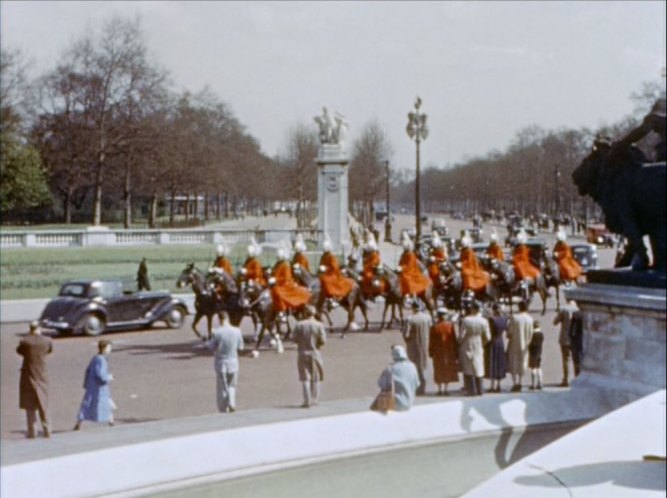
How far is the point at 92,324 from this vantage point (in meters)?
20.1

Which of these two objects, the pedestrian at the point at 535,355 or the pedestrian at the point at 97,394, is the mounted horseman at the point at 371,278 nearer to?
the pedestrian at the point at 535,355

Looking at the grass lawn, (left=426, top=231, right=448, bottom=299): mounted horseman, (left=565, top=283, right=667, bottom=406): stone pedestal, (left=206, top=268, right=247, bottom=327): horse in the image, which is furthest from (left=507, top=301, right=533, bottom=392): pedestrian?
the grass lawn

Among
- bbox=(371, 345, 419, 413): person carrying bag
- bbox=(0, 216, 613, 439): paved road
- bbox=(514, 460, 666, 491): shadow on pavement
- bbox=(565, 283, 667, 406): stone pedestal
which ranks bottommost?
bbox=(0, 216, 613, 439): paved road

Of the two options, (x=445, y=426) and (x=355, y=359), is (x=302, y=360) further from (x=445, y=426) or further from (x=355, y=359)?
(x=445, y=426)

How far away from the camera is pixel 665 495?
5520 millimetres

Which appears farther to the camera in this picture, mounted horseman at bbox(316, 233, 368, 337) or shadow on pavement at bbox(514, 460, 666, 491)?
mounted horseman at bbox(316, 233, 368, 337)

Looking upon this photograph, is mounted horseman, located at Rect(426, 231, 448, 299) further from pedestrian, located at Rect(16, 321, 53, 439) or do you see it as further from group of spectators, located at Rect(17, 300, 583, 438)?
pedestrian, located at Rect(16, 321, 53, 439)

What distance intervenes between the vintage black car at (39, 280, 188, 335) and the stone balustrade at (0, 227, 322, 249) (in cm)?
1566

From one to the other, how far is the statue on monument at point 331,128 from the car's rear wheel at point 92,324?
16.9 metres

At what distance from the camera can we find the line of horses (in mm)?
17906

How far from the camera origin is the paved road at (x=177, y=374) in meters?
12.6

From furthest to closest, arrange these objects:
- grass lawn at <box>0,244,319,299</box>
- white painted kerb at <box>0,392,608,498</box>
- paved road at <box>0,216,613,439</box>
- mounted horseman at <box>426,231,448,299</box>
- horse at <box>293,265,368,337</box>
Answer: grass lawn at <box>0,244,319,299</box> → mounted horseman at <box>426,231,448,299</box> → horse at <box>293,265,368,337</box> → paved road at <box>0,216,613,439</box> → white painted kerb at <box>0,392,608,498</box>

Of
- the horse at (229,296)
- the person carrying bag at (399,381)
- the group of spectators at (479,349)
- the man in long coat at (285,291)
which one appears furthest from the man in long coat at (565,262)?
the person carrying bag at (399,381)

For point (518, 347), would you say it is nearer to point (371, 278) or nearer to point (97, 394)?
point (97, 394)
